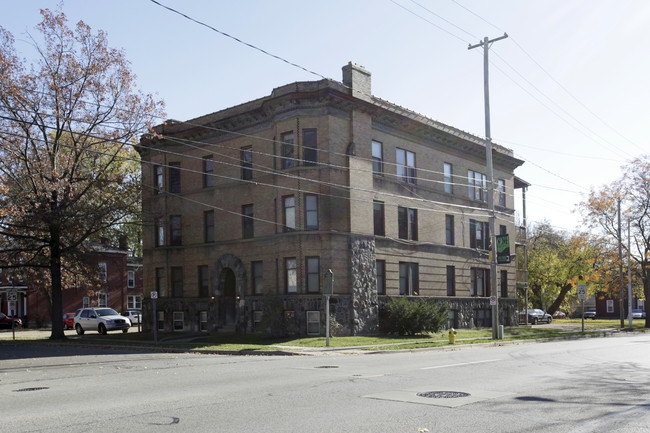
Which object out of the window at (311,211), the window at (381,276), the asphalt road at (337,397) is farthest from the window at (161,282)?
the asphalt road at (337,397)

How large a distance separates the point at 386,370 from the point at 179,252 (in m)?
24.6

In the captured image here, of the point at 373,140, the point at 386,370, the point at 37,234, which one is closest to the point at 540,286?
the point at 373,140

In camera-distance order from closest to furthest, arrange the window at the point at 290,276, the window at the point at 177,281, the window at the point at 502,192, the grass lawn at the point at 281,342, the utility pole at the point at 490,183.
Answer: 1. the grass lawn at the point at 281,342
2. the utility pole at the point at 490,183
3. the window at the point at 290,276
4. the window at the point at 177,281
5. the window at the point at 502,192

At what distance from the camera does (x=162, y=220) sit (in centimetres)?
3834

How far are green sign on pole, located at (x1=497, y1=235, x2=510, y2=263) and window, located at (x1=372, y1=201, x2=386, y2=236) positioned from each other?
6084mm

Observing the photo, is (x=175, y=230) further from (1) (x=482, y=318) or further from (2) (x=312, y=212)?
(1) (x=482, y=318)

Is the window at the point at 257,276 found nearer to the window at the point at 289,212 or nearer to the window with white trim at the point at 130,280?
the window at the point at 289,212

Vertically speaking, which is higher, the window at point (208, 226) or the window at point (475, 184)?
A: the window at point (475, 184)

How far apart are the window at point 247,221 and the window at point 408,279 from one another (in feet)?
27.9

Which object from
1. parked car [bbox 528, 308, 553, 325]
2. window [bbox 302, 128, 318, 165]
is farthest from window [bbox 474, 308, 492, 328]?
parked car [bbox 528, 308, 553, 325]

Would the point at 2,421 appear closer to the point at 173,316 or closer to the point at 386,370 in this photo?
the point at 386,370

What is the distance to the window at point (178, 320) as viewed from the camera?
37312mm

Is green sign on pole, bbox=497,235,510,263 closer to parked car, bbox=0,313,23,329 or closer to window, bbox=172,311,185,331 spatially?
window, bbox=172,311,185,331

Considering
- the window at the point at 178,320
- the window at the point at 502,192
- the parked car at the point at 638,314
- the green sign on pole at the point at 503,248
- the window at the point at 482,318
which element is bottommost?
the parked car at the point at 638,314
